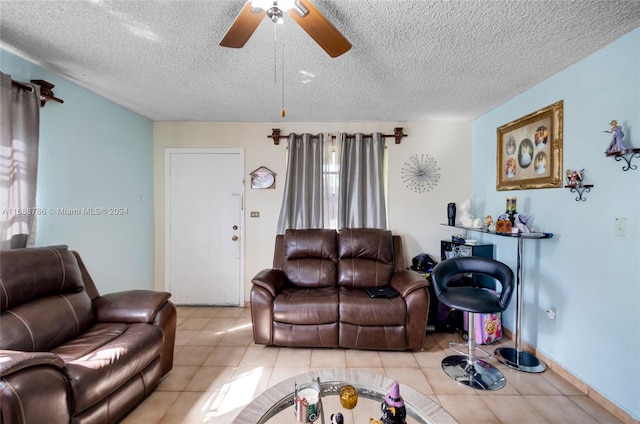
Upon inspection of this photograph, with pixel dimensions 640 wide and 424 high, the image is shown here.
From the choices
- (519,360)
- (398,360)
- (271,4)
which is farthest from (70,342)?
(519,360)

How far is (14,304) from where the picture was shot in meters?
1.51

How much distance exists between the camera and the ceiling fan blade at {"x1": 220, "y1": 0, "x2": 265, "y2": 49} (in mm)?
1204

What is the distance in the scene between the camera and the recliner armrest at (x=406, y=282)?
234cm

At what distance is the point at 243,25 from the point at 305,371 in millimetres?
2356

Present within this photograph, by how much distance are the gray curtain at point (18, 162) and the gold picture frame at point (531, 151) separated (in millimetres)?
4009

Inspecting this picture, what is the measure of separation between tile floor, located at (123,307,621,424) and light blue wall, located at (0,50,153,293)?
1.13 m

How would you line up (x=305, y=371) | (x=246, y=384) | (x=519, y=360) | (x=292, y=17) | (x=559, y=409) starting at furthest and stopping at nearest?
(x=519, y=360)
(x=305, y=371)
(x=246, y=384)
(x=559, y=409)
(x=292, y=17)

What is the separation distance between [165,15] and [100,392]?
2097 mm

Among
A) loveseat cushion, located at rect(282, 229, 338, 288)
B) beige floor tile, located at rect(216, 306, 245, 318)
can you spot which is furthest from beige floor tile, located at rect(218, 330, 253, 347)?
loveseat cushion, located at rect(282, 229, 338, 288)

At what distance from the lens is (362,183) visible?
3256 mm

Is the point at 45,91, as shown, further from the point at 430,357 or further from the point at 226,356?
the point at 430,357

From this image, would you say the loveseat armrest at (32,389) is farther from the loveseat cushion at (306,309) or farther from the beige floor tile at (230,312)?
the beige floor tile at (230,312)

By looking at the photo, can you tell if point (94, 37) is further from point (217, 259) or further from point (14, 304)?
point (217, 259)

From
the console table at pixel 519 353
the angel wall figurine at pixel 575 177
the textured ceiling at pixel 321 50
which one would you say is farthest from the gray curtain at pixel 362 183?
the angel wall figurine at pixel 575 177
